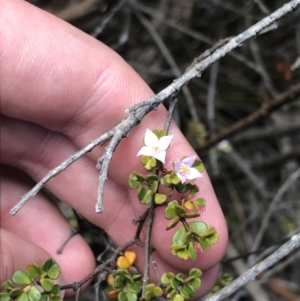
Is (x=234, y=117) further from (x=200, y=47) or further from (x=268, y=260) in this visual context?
(x=268, y=260)

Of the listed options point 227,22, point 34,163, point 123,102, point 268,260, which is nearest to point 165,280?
point 268,260

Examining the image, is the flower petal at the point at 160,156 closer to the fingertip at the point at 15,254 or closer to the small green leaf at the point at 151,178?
the small green leaf at the point at 151,178

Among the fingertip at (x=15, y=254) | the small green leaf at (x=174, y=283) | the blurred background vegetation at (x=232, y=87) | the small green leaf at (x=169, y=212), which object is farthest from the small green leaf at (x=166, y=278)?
the blurred background vegetation at (x=232, y=87)

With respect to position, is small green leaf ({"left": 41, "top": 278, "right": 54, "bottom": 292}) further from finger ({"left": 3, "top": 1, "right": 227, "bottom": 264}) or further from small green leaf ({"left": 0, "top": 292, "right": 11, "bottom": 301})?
finger ({"left": 3, "top": 1, "right": 227, "bottom": 264})

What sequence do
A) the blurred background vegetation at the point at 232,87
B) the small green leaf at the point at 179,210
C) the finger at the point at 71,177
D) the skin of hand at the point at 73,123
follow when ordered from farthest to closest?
the blurred background vegetation at the point at 232,87 < the finger at the point at 71,177 < the skin of hand at the point at 73,123 < the small green leaf at the point at 179,210

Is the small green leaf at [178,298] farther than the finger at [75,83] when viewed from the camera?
No

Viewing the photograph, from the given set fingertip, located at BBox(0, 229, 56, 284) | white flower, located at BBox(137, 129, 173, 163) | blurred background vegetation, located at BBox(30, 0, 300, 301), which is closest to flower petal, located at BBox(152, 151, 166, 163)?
white flower, located at BBox(137, 129, 173, 163)
